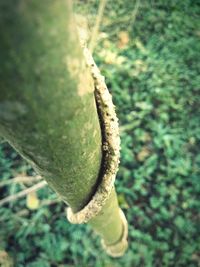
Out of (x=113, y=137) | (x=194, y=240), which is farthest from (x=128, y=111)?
(x=113, y=137)

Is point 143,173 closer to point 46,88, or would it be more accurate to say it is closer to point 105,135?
point 105,135

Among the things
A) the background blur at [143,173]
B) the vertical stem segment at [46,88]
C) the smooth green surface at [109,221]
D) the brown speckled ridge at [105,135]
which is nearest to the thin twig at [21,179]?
the background blur at [143,173]

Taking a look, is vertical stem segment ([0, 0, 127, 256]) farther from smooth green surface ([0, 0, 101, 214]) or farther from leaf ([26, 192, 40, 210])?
leaf ([26, 192, 40, 210])

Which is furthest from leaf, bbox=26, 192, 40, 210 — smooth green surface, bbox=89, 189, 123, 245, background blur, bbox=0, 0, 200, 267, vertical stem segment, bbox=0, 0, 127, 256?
vertical stem segment, bbox=0, 0, 127, 256

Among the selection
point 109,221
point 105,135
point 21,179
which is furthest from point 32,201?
point 105,135

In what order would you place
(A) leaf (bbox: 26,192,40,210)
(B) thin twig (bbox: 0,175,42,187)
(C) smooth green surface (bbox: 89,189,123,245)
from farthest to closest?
1. (A) leaf (bbox: 26,192,40,210)
2. (B) thin twig (bbox: 0,175,42,187)
3. (C) smooth green surface (bbox: 89,189,123,245)

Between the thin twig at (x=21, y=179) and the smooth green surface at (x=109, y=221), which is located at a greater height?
the smooth green surface at (x=109, y=221)

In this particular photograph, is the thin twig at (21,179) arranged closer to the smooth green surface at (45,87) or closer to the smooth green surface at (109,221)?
the smooth green surface at (109,221)
